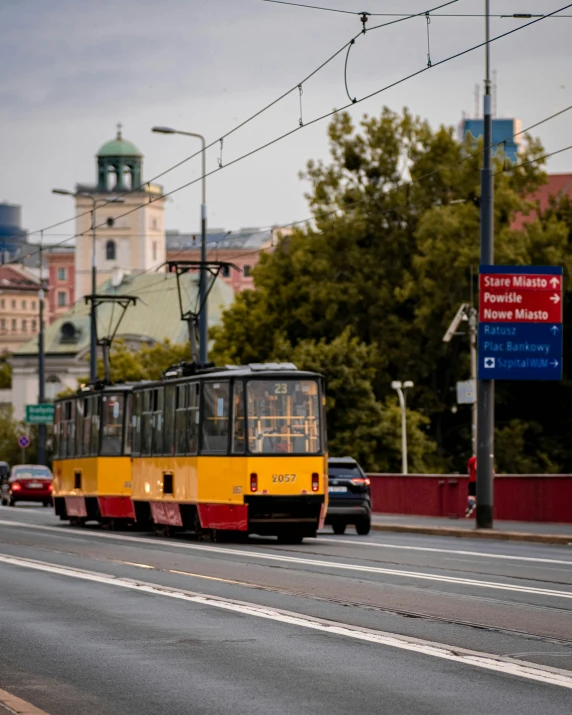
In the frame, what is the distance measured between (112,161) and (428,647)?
159250mm

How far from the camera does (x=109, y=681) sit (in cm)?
1080

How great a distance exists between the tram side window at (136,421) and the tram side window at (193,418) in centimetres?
420

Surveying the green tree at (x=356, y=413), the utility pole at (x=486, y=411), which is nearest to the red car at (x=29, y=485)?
the green tree at (x=356, y=413)

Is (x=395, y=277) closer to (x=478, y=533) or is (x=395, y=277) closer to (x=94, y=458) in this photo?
(x=94, y=458)

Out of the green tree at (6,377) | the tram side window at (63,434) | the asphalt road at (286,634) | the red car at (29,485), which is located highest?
the green tree at (6,377)

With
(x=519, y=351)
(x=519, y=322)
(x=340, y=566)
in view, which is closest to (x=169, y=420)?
(x=519, y=351)

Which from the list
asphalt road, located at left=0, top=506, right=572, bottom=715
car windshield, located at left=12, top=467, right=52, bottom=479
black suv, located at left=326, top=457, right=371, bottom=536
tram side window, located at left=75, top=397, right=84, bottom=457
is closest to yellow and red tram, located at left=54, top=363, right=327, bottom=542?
black suv, located at left=326, top=457, right=371, bottom=536

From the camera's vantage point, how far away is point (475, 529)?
3341 cm

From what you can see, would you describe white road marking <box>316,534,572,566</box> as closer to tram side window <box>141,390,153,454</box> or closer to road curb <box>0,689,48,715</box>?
tram side window <box>141,390,153,454</box>

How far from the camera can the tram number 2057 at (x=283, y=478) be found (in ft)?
94.3

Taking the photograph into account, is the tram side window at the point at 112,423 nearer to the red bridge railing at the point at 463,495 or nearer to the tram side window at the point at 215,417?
the tram side window at the point at 215,417

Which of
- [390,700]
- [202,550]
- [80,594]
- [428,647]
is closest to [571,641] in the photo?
[428,647]

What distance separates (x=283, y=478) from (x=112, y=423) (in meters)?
9.64

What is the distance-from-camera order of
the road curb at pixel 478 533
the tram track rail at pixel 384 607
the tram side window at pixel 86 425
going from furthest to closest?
the tram side window at pixel 86 425, the road curb at pixel 478 533, the tram track rail at pixel 384 607
